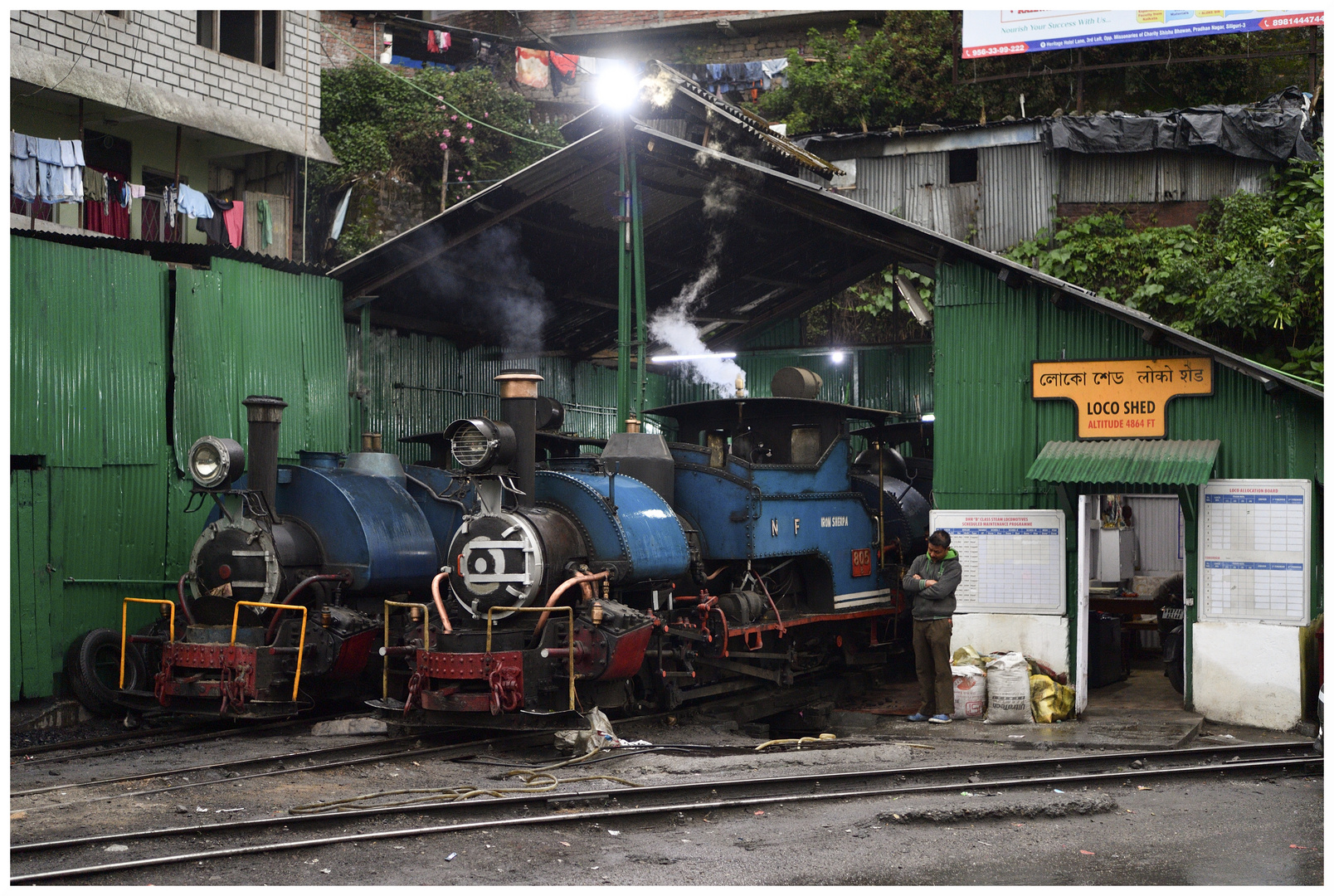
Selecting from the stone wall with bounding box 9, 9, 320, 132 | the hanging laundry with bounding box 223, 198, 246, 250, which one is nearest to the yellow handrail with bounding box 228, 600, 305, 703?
the stone wall with bounding box 9, 9, 320, 132

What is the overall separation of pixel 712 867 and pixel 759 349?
12990mm

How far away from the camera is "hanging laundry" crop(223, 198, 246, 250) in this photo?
19.4 m

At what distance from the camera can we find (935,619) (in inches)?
466

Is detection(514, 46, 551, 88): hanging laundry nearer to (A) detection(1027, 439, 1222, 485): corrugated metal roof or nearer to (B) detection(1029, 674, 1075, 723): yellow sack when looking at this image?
(A) detection(1027, 439, 1222, 485): corrugated metal roof

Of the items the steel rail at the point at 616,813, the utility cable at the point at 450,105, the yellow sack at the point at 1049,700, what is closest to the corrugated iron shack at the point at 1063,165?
the utility cable at the point at 450,105

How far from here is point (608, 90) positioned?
29297 millimetres

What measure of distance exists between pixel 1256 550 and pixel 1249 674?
43.2 inches

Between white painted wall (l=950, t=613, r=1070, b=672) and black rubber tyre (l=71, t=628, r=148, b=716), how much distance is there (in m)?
7.49

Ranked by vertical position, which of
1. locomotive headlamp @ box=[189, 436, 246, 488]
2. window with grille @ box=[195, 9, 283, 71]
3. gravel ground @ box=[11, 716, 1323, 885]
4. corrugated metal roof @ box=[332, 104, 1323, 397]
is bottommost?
gravel ground @ box=[11, 716, 1323, 885]

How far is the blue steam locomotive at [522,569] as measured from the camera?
10023mm

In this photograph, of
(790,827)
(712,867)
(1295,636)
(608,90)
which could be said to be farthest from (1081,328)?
(608,90)

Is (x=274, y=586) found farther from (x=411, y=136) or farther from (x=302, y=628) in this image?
(x=411, y=136)

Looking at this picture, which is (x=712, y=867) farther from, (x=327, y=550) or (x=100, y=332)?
(x=100, y=332)

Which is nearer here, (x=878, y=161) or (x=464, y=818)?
(x=464, y=818)
